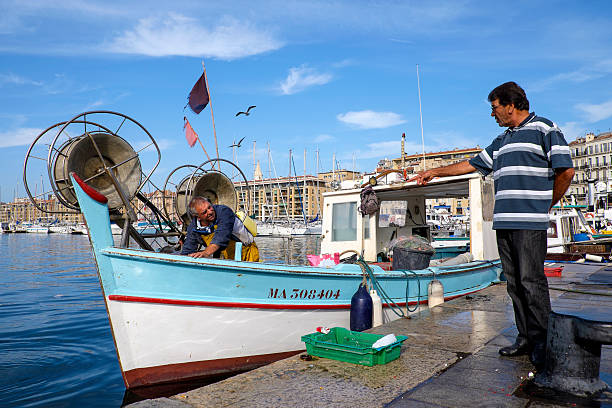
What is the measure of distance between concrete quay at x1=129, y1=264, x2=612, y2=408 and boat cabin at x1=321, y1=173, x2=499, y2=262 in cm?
424

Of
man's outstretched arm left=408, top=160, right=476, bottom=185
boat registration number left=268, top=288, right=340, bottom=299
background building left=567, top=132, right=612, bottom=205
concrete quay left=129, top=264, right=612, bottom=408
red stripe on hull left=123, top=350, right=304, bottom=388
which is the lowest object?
red stripe on hull left=123, top=350, right=304, bottom=388

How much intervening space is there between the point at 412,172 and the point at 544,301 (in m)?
6.99

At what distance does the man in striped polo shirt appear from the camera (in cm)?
328

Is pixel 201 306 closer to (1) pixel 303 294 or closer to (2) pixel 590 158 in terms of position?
(1) pixel 303 294

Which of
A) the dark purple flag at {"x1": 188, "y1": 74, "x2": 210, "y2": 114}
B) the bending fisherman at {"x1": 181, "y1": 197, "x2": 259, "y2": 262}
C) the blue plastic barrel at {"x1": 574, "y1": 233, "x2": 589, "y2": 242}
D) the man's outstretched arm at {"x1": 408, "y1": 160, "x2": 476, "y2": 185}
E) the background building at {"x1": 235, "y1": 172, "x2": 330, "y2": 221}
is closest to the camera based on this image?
the man's outstretched arm at {"x1": 408, "y1": 160, "x2": 476, "y2": 185}

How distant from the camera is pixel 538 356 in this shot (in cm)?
322

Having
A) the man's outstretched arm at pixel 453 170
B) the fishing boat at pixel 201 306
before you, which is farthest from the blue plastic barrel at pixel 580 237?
the man's outstretched arm at pixel 453 170

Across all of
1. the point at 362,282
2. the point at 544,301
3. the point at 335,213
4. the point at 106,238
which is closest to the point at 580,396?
the point at 544,301

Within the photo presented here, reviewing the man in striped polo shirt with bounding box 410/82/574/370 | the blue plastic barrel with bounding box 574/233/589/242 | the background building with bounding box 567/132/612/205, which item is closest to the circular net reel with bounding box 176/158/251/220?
the man in striped polo shirt with bounding box 410/82/574/370

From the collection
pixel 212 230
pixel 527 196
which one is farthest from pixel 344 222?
pixel 527 196

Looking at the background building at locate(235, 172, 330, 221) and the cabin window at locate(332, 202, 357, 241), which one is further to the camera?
the background building at locate(235, 172, 330, 221)

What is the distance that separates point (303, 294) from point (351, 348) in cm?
198

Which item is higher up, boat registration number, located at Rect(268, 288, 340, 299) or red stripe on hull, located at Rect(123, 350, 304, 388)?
boat registration number, located at Rect(268, 288, 340, 299)

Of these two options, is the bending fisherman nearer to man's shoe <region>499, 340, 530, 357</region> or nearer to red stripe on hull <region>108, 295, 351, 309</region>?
red stripe on hull <region>108, 295, 351, 309</region>
